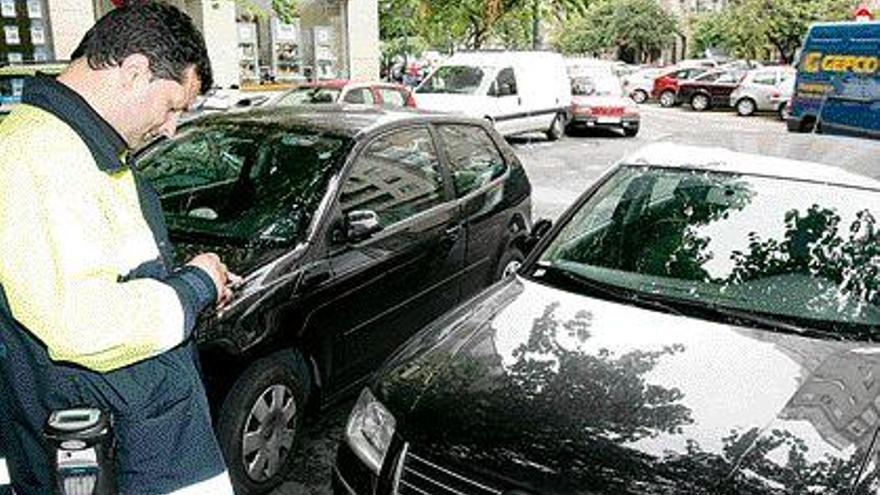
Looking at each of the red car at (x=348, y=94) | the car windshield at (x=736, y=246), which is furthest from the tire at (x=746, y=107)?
the car windshield at (x=736, y=246)

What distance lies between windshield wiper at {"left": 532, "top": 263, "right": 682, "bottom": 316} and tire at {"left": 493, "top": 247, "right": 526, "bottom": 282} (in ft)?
6.34

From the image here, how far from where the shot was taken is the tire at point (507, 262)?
524 centimetres

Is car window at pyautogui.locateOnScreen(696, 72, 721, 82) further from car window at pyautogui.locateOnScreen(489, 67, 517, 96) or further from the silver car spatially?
car window at pyautogui.locateOnScreen(489, 67, 517, 96)

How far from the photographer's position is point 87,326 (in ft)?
5.17

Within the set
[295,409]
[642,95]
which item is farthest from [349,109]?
[642,95]

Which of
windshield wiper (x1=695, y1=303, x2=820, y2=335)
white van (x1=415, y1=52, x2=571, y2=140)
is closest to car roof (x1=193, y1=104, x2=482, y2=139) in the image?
windshield wiper (x1=695, y1=303, x2=820, y2=335)

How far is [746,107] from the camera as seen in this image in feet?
77.3

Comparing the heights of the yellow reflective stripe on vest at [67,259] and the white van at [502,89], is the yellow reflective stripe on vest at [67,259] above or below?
above

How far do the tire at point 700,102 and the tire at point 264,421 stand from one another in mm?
24603

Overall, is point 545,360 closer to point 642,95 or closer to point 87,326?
point 87,326

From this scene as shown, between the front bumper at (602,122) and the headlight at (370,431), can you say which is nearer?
the headlight at (370,431)

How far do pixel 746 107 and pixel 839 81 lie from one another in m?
11.9

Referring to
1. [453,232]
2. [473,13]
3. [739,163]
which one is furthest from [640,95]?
[739,163]

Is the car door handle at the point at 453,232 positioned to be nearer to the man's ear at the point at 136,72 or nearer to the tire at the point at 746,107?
the man's ear at the point at 136,72
